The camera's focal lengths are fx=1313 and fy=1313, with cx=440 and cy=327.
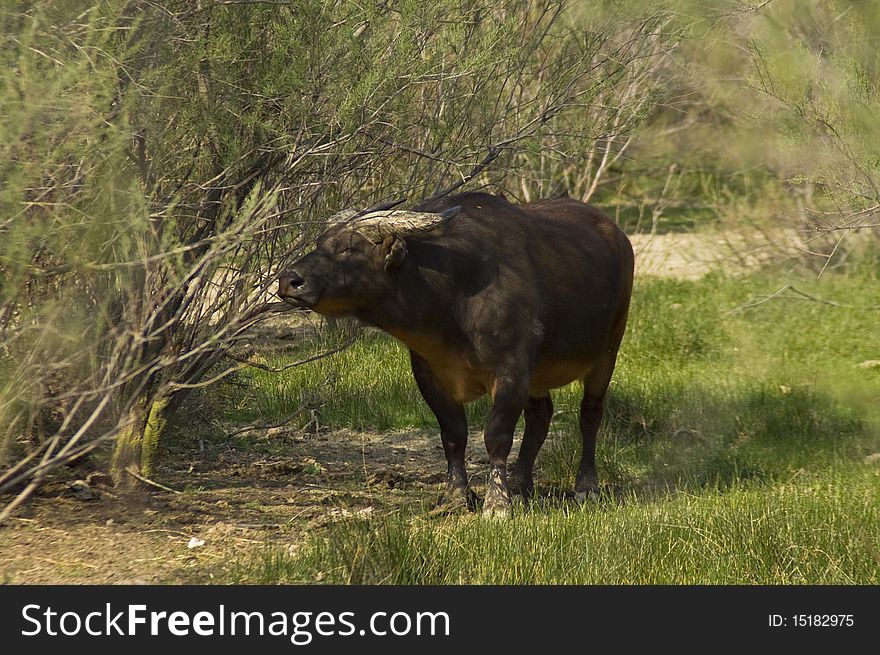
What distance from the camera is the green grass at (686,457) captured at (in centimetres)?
542

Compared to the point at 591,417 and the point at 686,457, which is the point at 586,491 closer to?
the point at 591,417

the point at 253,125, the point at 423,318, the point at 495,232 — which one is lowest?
the point at 423,318

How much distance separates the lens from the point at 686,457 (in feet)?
26.0

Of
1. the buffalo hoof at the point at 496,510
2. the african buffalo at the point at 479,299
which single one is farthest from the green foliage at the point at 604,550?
the african buffalo at the point at 479,299

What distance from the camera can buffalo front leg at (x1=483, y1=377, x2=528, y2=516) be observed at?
656 centimetres

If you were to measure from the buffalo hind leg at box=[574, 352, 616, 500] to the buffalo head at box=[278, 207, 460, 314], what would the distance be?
1687 millimetres

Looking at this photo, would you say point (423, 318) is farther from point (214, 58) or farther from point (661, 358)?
point (661, 358)

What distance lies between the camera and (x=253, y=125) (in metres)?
6.12

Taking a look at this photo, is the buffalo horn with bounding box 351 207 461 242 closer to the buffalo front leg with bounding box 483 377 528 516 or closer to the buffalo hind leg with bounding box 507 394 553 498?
the buffalo front leg with bounding box 483 377 528 516

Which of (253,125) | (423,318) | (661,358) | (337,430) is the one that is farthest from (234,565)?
(661,358)

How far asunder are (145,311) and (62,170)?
2.27 ft

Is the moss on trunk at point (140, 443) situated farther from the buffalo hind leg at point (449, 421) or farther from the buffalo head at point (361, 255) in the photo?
the buffalo hind leg at point (449, 421)

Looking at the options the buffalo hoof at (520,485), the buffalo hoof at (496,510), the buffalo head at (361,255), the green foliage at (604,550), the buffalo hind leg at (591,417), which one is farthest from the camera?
the buffalo hind leg at (591,417)

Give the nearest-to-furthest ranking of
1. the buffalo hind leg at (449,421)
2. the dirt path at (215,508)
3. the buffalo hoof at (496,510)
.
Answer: the dirt path at (215,508) → the buffalo hoof at (496,510) → the buffalo hind leg at (449,421)
